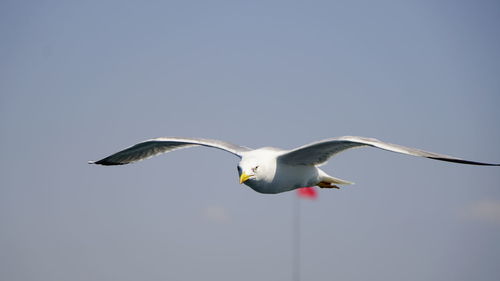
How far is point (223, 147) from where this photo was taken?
14.0 metres

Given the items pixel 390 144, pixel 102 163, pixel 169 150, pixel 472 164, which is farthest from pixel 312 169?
pixel 102 163

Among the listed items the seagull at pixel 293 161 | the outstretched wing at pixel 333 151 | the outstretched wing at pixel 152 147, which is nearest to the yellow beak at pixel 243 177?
the seagull at pixel 293 161

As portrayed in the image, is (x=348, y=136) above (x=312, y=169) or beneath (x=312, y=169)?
above

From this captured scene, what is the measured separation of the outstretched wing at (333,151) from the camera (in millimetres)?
11102

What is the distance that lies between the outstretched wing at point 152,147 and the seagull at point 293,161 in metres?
0.03

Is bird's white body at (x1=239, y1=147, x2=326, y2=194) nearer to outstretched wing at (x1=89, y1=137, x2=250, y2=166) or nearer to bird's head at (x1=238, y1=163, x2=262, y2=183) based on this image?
bird's head at (x1=238, y1=163, x2=262, y2=183)

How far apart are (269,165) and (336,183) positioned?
266 centimetres

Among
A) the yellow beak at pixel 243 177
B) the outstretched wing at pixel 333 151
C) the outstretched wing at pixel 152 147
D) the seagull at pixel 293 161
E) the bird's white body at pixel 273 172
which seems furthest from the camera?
the outstretched wing at pixel 152 147

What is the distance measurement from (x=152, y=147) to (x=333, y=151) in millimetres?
5505

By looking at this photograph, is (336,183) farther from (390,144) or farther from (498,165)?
(498,165)

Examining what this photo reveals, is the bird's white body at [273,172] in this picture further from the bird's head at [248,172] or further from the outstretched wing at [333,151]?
the outstretched wing at [333,151]

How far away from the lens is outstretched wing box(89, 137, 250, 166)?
47.6 feet

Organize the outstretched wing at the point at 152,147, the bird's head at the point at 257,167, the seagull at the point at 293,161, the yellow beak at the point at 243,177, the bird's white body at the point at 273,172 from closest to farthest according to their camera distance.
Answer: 1. the seagull at the point at 293,161
2. the yellow beak at the point at 243,177
3. the bird's head at the point at 257,167
4. the bird's white body at the point at 273,172
5. the outstretched wing at the point at 152,147

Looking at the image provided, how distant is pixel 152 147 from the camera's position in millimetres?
16203
